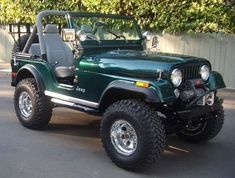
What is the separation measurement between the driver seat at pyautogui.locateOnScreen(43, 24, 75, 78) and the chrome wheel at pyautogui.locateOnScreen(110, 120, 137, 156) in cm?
143

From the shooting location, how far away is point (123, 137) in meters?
5.24

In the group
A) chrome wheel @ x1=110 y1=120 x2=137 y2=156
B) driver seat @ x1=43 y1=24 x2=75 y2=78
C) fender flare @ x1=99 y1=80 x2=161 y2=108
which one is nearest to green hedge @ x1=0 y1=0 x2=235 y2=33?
driver seat @ x1=43 y1=24 x2=75 y2=78

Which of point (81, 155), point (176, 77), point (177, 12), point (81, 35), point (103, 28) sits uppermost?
point (177, 12)

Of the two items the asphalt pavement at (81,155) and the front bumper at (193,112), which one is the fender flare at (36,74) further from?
the front bumper at (193,112)

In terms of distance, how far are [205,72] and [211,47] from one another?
5413mm

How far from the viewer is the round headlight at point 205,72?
5.55 metres

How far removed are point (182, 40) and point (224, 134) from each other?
483 cm

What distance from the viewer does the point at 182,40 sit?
11.2m

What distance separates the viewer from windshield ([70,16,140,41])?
6258 millimetres

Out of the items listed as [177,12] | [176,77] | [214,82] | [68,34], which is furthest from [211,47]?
[176,77]

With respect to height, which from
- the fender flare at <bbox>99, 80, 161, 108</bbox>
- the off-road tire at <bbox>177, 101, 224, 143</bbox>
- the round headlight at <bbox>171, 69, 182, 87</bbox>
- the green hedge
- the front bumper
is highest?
the green hedge


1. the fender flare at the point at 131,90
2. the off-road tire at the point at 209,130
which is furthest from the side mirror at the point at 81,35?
the off-road tire at the point at 209,130

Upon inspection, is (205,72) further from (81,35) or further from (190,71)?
(81,35)

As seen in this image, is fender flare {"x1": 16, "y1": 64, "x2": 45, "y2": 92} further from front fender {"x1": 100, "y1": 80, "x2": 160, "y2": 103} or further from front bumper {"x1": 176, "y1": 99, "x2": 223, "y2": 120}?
front bumper {"x1": 176, "y1": 99, "x2": 223, "y2": 120}
